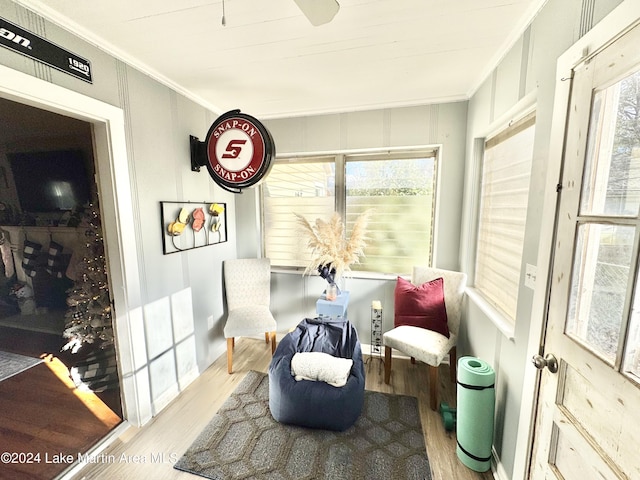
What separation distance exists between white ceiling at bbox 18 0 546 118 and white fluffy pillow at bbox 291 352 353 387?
206 cm

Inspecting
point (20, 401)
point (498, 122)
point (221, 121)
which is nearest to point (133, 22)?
point (221, 121)

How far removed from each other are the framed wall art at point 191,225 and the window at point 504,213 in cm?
238

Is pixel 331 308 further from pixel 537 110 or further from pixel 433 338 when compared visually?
pixel 537 110

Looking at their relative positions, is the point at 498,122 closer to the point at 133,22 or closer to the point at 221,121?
the point at 221,121

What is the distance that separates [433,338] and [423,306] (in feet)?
0.88

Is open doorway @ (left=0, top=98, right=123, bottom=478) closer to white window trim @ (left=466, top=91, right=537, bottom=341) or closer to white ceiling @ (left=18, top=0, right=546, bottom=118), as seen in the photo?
white ceiling @ (left=18, top=0, right=546, bottom=118)

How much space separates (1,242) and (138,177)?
267 cm

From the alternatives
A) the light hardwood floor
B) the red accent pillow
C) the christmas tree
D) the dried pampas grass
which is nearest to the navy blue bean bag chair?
the light hardwood floor

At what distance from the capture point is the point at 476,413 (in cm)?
144

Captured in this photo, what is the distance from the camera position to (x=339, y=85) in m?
2.04

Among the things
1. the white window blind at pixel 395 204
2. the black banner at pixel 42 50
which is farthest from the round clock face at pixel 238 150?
the white window blind at pixel 395 204

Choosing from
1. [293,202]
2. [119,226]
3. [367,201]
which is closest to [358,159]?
[367,201]

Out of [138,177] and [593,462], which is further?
[138,177]

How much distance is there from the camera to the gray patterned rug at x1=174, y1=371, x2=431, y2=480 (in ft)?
4.89
